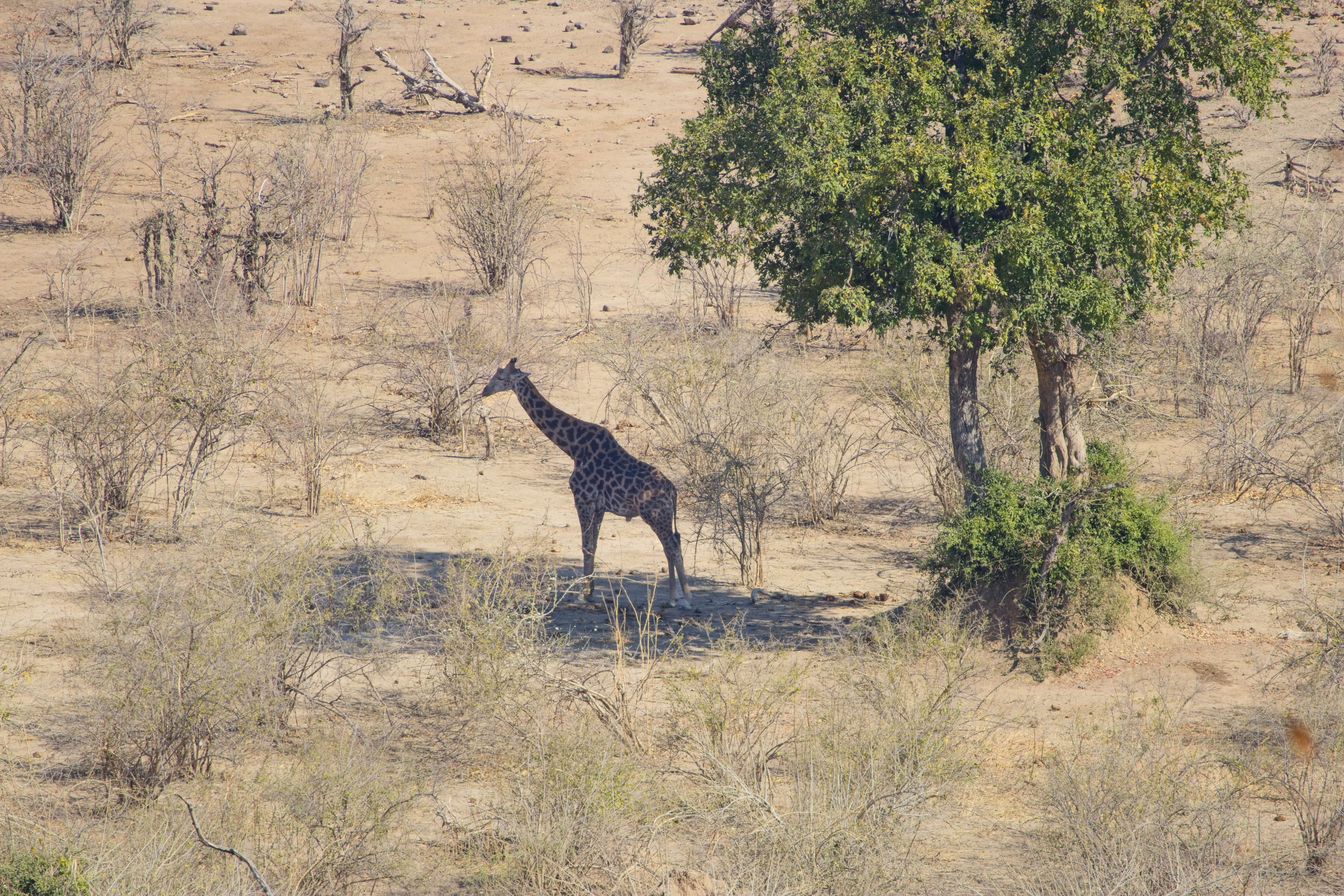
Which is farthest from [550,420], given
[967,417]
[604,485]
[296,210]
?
[296,210]

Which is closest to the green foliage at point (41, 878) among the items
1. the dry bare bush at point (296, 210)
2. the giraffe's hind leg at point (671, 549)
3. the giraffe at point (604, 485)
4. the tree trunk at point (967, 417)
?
the giraffe at point (604, 485)

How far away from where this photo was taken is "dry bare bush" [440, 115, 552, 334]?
22.7 metres

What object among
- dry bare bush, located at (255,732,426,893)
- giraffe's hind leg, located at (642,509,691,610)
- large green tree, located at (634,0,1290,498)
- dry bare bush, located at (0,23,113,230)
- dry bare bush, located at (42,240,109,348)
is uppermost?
dry bare bush, located at (0,23,113,230)

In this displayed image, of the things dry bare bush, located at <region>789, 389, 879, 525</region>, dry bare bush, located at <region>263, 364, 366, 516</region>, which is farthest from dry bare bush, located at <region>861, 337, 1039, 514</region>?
dry bare bush, located at <region>263, 364, 366, 516</region>

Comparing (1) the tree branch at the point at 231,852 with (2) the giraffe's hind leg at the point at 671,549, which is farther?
(2) the giraffe's hind leg at the point at 671,549

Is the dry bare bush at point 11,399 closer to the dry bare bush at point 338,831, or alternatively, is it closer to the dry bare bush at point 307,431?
the dry bare bush at point 307,431

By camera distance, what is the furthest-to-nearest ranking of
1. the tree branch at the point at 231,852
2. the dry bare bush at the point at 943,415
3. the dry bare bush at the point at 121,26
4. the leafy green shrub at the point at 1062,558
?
the dry bare bush at the point at 121,26 < the dry bare bush at the point at 943,415 < the leafy green shrub at the point at 1062,558 < the tree branch at the point at 231,852

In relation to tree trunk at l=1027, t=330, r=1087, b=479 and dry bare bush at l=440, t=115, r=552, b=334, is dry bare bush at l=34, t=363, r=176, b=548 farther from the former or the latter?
tree trunk at l=1027, t=330, r=1087, b=479

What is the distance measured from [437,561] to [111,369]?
602 cm

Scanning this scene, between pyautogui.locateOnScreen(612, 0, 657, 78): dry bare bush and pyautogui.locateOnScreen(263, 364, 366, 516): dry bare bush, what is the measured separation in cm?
2254

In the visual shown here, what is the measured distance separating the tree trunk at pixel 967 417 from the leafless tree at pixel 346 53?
2282 centimetres

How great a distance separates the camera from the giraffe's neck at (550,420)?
13.4 meters

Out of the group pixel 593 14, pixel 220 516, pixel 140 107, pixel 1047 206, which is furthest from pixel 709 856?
pixel 593 14

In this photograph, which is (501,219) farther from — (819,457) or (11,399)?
(11,399)
